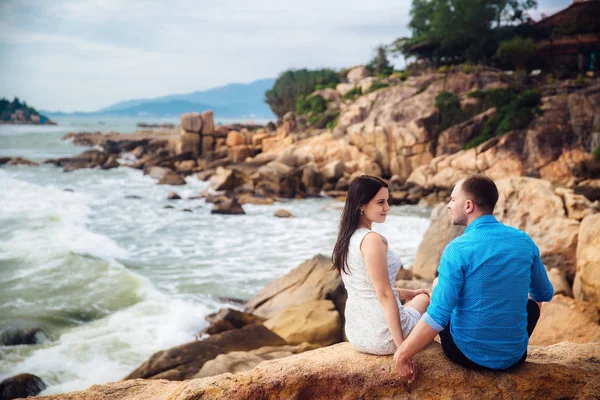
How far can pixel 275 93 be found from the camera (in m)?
50.8

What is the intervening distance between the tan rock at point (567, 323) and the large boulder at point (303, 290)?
133 inches

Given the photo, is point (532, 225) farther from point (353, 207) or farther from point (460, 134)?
point (460, 134)

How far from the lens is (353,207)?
3.31m

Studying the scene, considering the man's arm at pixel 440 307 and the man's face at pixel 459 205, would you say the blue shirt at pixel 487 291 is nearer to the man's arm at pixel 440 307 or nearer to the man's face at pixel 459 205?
the man's arm at pixel 440 307

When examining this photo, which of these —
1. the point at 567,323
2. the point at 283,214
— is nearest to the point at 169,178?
the point at 283,214

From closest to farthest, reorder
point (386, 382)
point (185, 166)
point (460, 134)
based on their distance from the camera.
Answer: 1. point (386, 382)
2. point (460, 134)
3. point (185, 166)

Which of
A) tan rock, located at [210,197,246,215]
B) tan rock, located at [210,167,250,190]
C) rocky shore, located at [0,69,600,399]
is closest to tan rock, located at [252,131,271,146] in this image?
rocky shore, located at [0,69,600,399]

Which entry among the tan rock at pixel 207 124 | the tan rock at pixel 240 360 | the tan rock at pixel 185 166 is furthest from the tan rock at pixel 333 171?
the tan rock at pixel 240 360

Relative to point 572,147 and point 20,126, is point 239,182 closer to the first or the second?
point 572,147

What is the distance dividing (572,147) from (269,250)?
1782cm

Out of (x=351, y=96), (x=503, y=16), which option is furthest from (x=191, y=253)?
(x=503, y=16)

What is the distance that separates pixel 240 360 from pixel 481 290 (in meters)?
3.96

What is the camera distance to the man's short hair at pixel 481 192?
2.98m

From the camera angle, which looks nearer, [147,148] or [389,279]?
[389,279]
